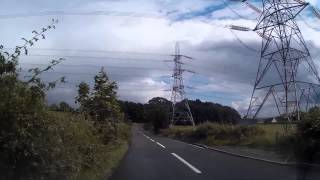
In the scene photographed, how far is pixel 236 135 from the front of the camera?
57.7 m

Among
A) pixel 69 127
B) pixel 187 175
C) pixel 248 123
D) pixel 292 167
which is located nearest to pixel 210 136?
pixel 248 123

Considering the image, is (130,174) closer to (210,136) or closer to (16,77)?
(16,77)

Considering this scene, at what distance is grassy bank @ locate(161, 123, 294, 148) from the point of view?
46.2 meters

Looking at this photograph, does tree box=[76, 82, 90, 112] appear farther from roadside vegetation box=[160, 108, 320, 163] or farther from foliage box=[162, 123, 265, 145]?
foliage box=[162, 123, 265, 145]

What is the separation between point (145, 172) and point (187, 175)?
Answer: 2.24 metres

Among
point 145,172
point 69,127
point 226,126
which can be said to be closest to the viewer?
point 69,127

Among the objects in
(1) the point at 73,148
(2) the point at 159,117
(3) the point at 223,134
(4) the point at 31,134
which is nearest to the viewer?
(4) the point at 31,134

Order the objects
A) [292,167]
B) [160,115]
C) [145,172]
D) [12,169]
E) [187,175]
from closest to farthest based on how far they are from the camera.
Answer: [12,169]
[187,175]
[145,172]
[292,167]
[160,115]

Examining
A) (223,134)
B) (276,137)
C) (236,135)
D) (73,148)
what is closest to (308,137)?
(276,137)

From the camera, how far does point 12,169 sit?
34.3ft

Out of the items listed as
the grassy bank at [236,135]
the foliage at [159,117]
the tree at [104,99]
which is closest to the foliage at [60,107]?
the tree at [104,99]

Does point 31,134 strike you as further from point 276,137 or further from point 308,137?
point 276,137

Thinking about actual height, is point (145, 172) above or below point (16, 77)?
below

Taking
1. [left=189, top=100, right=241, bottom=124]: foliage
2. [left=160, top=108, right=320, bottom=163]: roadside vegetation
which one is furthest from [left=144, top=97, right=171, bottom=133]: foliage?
[left=160, top=108, right=320, bottom=163]: roadside vegetation
